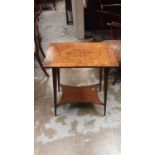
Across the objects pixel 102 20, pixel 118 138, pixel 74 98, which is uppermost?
pixel 102 20

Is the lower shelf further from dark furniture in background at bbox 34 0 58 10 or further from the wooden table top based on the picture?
dark furniture in background at bbox 34 0 58 10

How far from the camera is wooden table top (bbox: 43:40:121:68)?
1.94m

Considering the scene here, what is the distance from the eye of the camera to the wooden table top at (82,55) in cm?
194

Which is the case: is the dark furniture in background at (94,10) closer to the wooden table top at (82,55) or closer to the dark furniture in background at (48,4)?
the wooden table top at (82,55)

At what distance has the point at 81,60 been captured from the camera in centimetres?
199

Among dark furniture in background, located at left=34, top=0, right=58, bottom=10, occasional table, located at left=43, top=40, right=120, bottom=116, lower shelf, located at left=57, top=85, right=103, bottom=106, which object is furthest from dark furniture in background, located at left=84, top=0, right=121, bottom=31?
dark furniture in background, located at left=34, top=0, right=58, bottom=10

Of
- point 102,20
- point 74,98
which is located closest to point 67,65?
point 74,98

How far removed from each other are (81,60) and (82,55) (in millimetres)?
102
